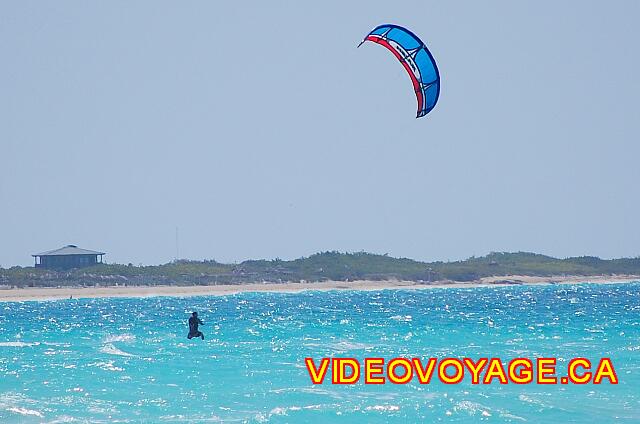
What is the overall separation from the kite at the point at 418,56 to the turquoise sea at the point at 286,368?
246 inches

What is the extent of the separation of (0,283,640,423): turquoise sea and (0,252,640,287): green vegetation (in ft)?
173

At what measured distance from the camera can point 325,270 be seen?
410 ft

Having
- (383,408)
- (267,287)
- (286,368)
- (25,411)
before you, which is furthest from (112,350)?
(267,287)

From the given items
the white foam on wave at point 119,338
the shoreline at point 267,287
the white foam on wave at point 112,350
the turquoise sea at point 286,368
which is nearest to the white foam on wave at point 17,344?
the turquoise sea at point 286,368

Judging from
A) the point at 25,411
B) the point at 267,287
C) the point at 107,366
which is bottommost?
the point at 25,411

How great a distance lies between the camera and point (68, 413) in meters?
21.4

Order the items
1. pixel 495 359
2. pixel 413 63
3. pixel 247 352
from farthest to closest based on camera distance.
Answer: pixel 247 352 → pixel 495 359 → pixel 413 63

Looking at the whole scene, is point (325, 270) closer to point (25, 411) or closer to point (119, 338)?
point (119, 338)

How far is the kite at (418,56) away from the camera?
23328mm

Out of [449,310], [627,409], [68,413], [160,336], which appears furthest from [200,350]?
[449,310]

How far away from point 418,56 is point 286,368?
29.5 feet

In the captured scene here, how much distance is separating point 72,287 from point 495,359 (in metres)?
74.3

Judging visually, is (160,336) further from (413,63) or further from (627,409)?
(627,409)

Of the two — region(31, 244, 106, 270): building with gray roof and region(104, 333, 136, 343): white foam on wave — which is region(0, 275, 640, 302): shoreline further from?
region(104, 333, 136, 343): white foam on wave
